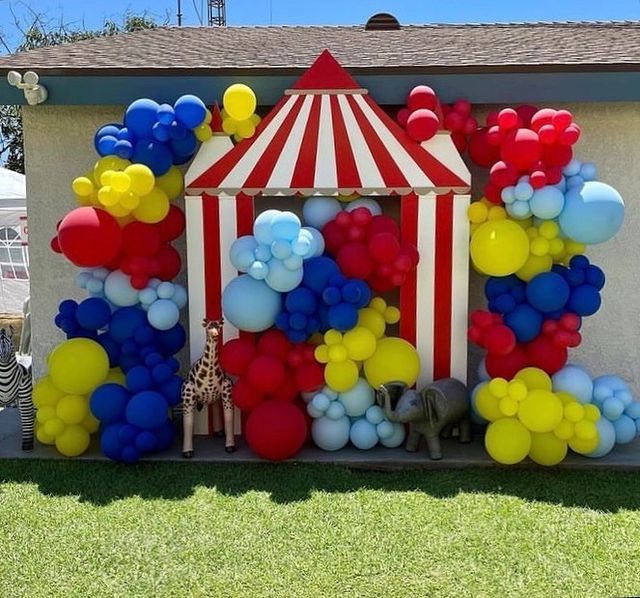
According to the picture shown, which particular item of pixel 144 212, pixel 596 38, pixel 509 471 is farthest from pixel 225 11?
pixel 509 471

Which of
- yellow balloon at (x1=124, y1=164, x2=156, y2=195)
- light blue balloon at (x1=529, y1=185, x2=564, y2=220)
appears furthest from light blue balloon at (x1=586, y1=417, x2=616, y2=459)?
yellow balloon at (x1=124, y1=164, x2=156, y2=195)

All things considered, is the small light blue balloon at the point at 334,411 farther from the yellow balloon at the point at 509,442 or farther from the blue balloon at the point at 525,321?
the blue balloon at the point at 525,321

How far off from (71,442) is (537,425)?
127 inches

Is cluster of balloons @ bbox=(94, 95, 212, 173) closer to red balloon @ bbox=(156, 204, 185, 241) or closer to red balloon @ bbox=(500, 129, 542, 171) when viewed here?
red balloon @ bbox=(156, 204, 185, 241)

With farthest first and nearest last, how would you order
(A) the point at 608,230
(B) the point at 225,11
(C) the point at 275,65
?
1. (B) the point at 225,11
2. (C) the point at 275,65
3. (A) the point at 608,230

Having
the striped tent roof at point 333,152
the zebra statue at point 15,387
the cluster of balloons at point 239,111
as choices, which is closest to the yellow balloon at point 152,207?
the striped tent roof at point 333,152

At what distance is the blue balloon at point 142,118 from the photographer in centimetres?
497

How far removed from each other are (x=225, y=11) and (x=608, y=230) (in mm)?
17899

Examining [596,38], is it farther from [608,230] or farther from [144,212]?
[144,212]

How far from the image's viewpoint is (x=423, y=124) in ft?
16.5

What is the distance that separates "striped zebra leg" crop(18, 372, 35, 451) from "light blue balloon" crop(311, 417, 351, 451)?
211 cm

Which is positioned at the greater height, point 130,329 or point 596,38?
point 596,38

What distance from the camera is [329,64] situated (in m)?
5.21

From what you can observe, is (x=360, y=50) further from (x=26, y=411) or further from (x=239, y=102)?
(x=26, y=411)
